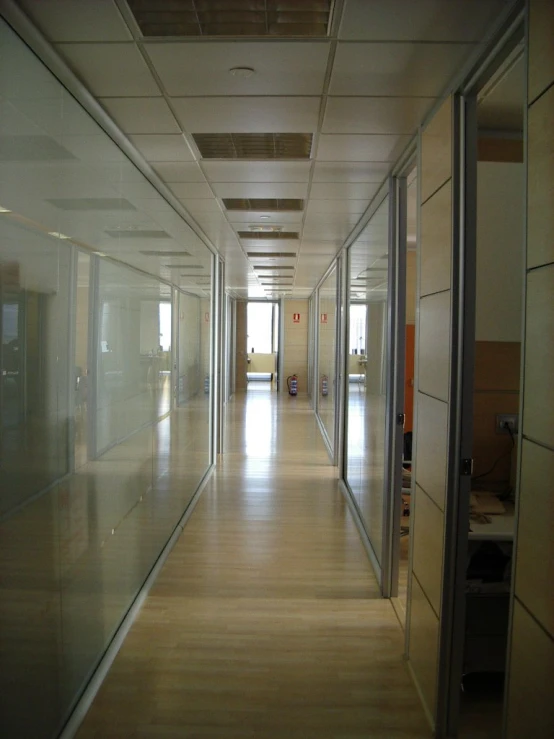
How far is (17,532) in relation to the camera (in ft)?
6.99

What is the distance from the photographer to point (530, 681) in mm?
1748

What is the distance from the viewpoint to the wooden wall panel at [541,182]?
170cm

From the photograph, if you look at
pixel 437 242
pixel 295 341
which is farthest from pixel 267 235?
pixel 295 341

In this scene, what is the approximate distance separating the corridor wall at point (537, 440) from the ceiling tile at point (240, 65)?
40.2 inches

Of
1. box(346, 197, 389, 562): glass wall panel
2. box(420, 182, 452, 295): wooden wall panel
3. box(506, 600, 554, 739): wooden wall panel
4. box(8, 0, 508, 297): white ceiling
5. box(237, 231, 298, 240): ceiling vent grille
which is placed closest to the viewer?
box(506, 600, 554, 739): wooden wall panel

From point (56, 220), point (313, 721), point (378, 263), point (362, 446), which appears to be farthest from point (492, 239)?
point (362, 446)

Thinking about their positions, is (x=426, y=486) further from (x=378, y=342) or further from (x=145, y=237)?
(x=145, y=237)

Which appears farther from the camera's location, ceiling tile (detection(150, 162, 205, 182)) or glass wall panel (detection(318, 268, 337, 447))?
glass wall panel (detection(318, 268, 337, 447))

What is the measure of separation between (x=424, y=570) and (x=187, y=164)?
3.19 metres

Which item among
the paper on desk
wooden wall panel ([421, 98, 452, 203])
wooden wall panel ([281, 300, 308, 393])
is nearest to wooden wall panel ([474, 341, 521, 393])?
the paper on desk

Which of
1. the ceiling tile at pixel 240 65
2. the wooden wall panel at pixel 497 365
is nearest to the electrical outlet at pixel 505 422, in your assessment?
the wooden wall panel at pixel 497 365

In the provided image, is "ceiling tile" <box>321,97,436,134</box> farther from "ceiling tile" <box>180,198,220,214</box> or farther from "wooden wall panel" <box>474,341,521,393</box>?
"ceiling tile" <box>180,198,220,214</box>

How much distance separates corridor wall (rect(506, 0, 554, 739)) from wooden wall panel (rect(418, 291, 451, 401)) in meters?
0.97

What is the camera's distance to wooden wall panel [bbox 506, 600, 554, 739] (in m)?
1.64
